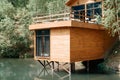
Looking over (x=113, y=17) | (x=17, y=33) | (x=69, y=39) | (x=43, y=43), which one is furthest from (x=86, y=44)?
(x=17, y=33)

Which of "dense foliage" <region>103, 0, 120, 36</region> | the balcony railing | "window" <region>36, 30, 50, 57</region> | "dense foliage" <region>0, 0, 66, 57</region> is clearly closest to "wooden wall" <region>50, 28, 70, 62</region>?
"window" <region>36, 30, 50, 57</region>

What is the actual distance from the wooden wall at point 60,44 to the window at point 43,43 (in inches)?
16.8

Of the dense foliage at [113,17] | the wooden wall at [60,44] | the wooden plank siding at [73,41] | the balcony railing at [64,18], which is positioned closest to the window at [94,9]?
the balcony railing at [64,18]

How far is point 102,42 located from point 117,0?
136 inches

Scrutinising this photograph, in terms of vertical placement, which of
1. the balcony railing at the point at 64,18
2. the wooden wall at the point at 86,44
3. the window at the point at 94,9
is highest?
the window at the point at 94,9

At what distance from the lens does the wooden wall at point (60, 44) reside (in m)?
15.2

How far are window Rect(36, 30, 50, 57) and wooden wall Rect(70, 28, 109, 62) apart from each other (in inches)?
78.0

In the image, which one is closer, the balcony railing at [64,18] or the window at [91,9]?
the balcony railing at [64,18]

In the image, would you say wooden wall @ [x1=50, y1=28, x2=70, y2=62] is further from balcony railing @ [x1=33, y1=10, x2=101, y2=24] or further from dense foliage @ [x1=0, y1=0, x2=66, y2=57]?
dense foliage @ [x1=0, y1=0, x2=66, y2=57]

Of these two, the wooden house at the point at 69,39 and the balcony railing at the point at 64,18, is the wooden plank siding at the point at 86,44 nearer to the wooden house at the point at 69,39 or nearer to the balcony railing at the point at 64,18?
the wooden house at the point at 69,39

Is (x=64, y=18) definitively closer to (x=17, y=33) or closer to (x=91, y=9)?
(x=91, y=9)

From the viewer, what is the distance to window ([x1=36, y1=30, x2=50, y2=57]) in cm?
1645

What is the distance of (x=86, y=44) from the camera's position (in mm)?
16703

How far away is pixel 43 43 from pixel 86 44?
3.02 metres
